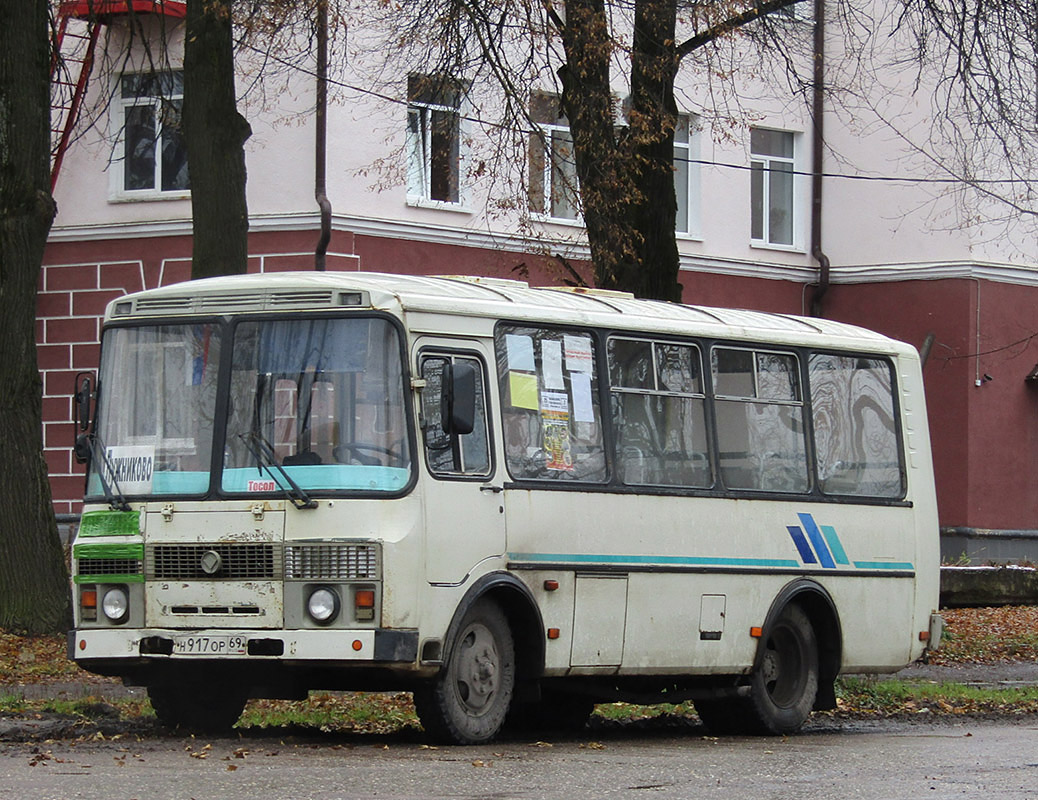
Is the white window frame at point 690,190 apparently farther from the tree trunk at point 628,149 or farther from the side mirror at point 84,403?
the side mirror at point 84,403

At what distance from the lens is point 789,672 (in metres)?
14.1

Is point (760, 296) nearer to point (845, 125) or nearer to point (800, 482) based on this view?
point (845, 125)

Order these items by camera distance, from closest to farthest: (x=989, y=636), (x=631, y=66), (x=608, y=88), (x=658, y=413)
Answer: (x=658, y=413), (x=608, y=88), (x=631, y=66), (x=989, y=636)

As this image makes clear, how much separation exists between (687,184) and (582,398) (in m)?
18.9

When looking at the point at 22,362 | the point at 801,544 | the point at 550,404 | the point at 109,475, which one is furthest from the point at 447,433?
the point at 22,362

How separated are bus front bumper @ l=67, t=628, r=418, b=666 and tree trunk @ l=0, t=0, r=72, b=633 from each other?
603 centimetres

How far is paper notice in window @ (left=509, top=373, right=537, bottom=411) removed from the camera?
39.4 feet

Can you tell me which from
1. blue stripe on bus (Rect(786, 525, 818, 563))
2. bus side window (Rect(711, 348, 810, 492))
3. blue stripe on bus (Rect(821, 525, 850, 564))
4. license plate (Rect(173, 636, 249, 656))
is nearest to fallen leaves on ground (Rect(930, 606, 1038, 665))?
blue stripe on bus (Rect(821, 525, 850, 564))

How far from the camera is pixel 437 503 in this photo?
1123 cm

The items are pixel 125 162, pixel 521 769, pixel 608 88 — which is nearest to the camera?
pixel 521 769

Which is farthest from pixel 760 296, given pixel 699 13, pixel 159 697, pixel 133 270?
pixel 159 697

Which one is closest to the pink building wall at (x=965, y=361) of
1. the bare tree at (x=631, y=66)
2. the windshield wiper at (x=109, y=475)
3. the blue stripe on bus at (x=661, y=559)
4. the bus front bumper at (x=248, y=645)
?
the bare tree at (x=631, y=66)

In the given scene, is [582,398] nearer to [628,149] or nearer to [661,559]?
[661,559]

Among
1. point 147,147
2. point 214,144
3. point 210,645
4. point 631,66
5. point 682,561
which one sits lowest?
point 210,645
